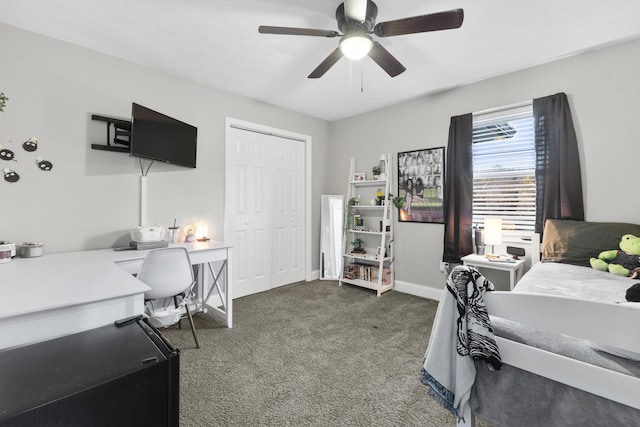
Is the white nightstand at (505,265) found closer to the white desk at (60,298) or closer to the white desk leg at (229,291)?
the white desk leg at (229,291)

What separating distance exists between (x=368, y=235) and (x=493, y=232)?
163 centimetres

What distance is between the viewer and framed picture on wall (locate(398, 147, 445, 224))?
10.6 feet

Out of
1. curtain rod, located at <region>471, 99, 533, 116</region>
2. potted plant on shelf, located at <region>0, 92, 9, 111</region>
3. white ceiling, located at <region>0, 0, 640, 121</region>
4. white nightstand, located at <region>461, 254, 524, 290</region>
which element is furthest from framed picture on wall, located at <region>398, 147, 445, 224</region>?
potted plant on shelf, located at <region>0, 92, 9, 111</region>

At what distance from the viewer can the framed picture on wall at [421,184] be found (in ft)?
10.6

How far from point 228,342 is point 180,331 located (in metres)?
0.52

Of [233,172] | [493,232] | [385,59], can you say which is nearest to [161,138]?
[233,172]

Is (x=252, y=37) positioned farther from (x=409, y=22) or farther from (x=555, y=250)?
(x=555, y=250)

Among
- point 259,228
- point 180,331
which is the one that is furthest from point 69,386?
point 259,228

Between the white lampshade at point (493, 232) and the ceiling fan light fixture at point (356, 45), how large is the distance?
1.93 m

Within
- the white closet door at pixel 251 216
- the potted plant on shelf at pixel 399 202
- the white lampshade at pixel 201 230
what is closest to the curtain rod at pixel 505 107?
the potted plant on shelf at pixel 399 202

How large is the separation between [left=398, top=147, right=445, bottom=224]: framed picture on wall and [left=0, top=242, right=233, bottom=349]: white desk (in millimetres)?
2939

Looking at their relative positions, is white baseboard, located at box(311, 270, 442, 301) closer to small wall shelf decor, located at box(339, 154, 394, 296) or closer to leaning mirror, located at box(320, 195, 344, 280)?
small wall shelf decor, located at box(339, 154, 394, 296)

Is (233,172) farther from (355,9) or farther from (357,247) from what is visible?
(355,9)

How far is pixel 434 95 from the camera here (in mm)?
3262
